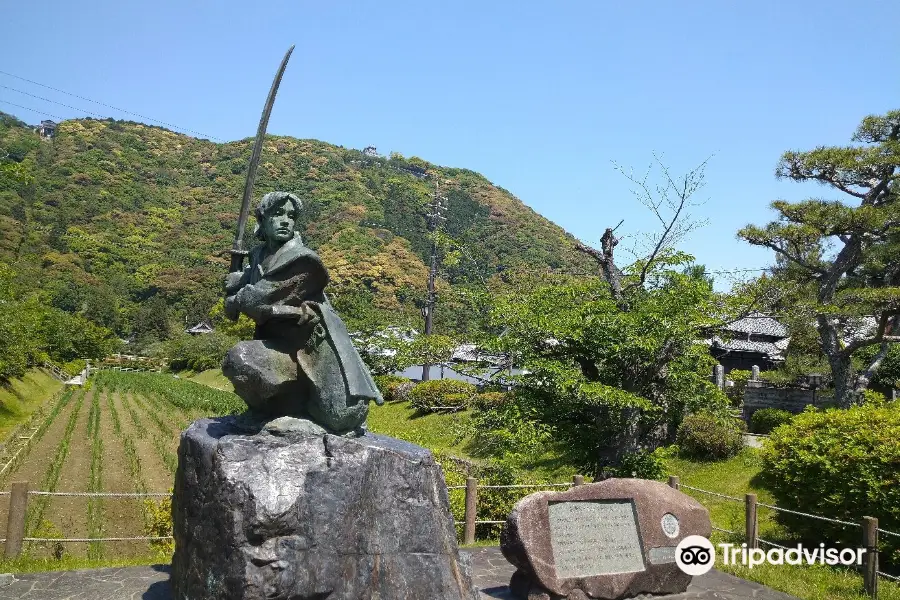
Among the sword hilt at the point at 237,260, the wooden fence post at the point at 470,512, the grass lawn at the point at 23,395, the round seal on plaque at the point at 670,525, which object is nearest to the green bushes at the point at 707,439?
the wooden fence post at the point at 470,512

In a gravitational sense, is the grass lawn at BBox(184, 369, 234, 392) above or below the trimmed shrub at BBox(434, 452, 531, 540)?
below

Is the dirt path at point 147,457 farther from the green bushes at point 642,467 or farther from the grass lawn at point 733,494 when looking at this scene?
the green bushes at point 642,467

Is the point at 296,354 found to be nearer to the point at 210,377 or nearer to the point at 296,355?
the point at 296,355

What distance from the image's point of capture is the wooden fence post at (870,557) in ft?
24.4

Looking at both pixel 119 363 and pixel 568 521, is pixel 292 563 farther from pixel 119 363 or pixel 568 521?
pixel 119 363

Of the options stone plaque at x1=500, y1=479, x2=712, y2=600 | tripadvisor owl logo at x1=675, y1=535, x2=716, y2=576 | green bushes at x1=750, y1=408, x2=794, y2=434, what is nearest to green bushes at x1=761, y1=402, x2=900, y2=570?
tripadvisor owl logo at x1=675, y1=535, x2=716, y2=576

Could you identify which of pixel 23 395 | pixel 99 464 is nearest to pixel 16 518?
pixel 99 464

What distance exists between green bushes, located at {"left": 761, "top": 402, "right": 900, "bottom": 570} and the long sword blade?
25.5ft

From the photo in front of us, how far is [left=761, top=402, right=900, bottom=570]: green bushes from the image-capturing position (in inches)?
330

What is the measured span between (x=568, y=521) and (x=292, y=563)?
3388mm

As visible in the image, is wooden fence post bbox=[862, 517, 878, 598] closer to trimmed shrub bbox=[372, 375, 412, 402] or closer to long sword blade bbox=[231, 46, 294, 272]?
long sword blade bbox=[231, 46, 294, 272]

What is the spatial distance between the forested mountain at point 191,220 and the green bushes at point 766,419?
2073 centimetres

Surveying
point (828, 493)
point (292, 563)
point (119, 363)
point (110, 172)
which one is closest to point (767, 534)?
point (828, 493)

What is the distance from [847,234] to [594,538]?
14076 millimetres
